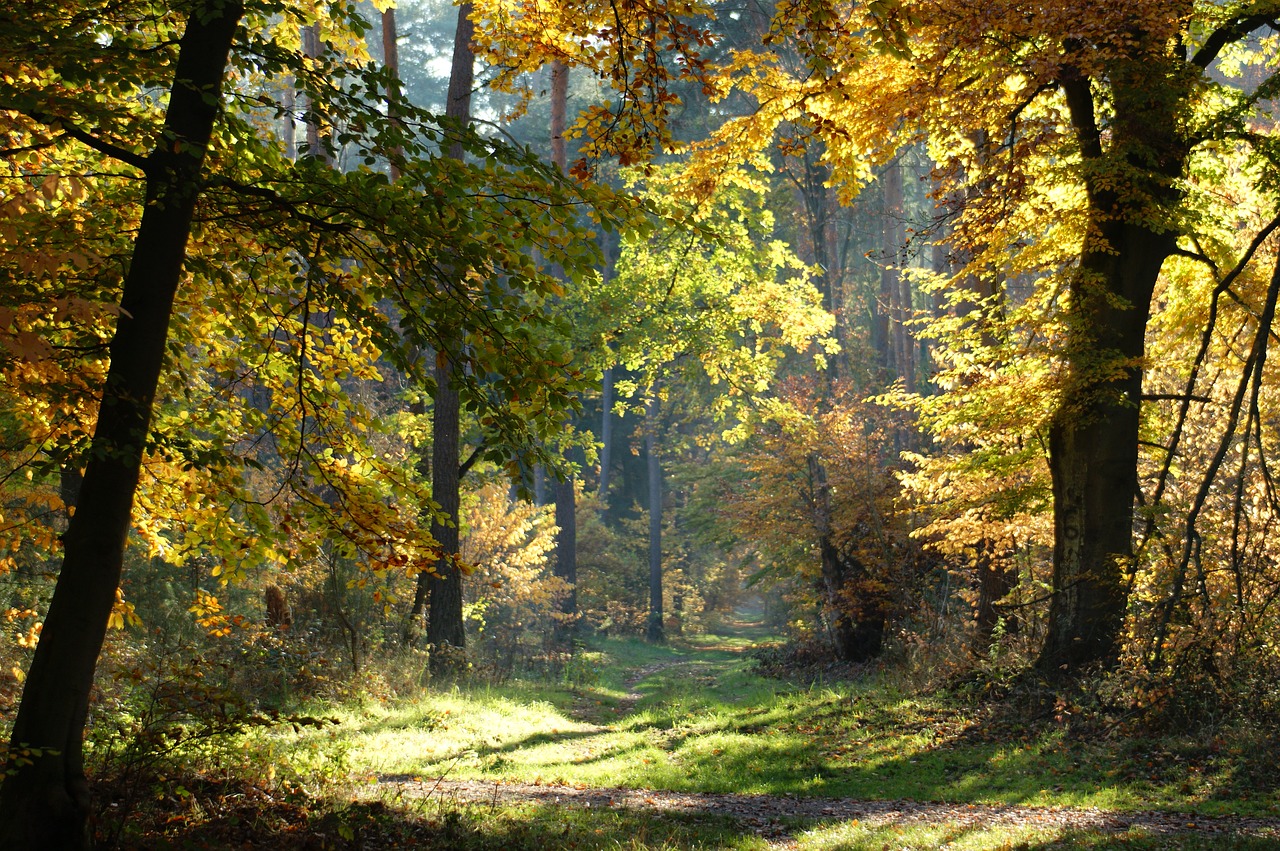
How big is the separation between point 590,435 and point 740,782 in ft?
25.8

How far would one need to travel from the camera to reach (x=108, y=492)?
4.50m

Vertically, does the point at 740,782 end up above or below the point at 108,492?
below

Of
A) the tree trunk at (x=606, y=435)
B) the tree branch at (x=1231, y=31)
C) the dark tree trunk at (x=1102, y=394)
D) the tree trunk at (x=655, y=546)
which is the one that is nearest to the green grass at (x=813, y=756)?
the dark tree trunk at (x=1102, y=394)

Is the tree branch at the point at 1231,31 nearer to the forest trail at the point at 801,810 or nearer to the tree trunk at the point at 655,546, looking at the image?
the forest trail at the point at 801,810

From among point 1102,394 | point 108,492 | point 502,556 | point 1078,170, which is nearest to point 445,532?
point 502,556

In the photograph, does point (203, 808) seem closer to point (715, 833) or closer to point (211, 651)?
point (715, 833)

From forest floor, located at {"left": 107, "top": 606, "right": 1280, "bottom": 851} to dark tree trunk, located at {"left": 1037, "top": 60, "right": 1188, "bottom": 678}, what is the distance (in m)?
1.23

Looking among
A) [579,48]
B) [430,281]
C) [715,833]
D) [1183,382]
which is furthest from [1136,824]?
[1183,382]

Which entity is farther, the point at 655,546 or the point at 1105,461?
the point at 655,546

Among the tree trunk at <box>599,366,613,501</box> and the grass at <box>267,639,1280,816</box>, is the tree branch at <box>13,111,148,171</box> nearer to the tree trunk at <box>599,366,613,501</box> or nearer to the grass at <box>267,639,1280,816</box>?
the grass at <box>267,639,1280,816</box>

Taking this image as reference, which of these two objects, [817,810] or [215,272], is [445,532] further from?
[215,272]

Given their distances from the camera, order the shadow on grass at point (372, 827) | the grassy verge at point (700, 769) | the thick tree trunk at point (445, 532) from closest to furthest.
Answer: the shadow on grass at point (372, 827) → the grassy verge at point (700, 769) → the thick tree trunk at point (445, 532)

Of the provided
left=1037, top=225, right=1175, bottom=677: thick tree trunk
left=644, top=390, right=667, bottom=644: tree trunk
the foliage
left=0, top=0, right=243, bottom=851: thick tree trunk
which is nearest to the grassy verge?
left=0, top=0, right=243, bottom=851: thick tree trunk

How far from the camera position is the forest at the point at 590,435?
4691 millimetres
